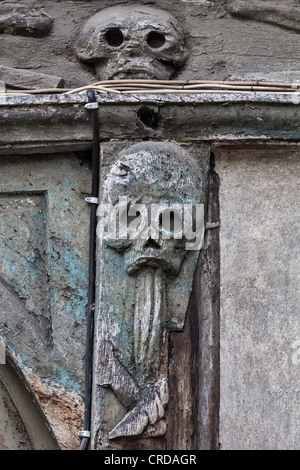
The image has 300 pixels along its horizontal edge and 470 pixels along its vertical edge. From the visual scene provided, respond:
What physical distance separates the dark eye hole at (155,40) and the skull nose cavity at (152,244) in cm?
48

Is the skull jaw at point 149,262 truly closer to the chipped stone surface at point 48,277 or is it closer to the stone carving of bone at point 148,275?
the stone carving of bone at point 148,275

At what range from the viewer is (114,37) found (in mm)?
1913

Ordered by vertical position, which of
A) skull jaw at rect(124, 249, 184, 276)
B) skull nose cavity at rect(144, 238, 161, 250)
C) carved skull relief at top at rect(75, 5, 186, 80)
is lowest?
skull jaw at rect(124, 249, 184, 276)

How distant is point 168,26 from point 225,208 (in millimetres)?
444

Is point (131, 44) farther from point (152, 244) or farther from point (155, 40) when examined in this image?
point (152, 244)

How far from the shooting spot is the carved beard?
5.55 feet

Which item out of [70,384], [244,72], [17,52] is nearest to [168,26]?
[244,72]

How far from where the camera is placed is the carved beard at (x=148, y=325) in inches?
66.6

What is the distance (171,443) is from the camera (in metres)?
1.69

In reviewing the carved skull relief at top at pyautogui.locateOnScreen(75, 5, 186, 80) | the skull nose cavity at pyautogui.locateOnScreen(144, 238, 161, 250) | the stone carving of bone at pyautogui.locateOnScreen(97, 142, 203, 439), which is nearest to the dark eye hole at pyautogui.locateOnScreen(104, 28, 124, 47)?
the carved skull relief at top at pyautogui.locateOnScreen(75, 5, 186, 80)

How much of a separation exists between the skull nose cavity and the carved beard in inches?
2.3

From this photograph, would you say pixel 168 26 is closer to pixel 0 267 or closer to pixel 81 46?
pixel 81 46

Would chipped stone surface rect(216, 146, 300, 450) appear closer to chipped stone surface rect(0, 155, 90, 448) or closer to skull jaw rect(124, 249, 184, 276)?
skull jaw rect(124, 249, 184, 276)

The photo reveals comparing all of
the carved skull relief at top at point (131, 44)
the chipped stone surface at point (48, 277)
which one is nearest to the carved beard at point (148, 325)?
the chipped stone surface at point (48, 277)
